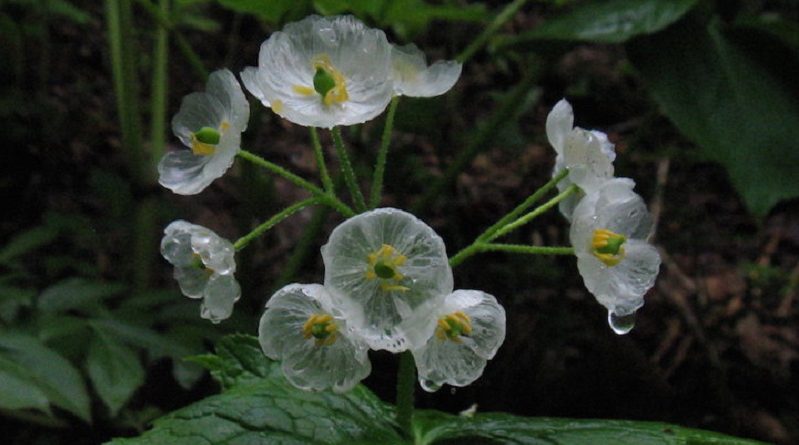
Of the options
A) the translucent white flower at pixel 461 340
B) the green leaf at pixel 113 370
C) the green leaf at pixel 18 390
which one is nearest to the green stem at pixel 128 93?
the green leaf at pixel 113 370

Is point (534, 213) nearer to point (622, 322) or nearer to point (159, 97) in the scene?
point (622, 322)

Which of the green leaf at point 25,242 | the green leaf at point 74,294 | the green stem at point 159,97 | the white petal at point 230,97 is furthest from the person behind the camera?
the green stem at point 159,97

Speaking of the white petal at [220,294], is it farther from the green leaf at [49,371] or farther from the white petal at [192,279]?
the green leaf at [49,371]

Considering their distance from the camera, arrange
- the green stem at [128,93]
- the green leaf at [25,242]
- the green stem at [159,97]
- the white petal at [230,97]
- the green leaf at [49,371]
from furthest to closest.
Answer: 1. the green stem at [159,97]
2. the green stem at [128,93]
3. the green leaf at [25,242]
4. the green leaf at [49,371]
5. the white petal at [230,97]

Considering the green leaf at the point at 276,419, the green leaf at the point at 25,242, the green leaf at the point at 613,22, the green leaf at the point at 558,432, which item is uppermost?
the green leaf at the point at 613,22

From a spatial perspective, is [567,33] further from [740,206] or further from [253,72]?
[740,206]

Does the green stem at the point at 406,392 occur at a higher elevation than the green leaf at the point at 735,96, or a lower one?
lower

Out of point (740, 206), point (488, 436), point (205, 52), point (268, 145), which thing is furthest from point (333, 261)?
point (205, 52)

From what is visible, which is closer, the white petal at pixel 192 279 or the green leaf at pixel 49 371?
the white petal at pixel 192 279
